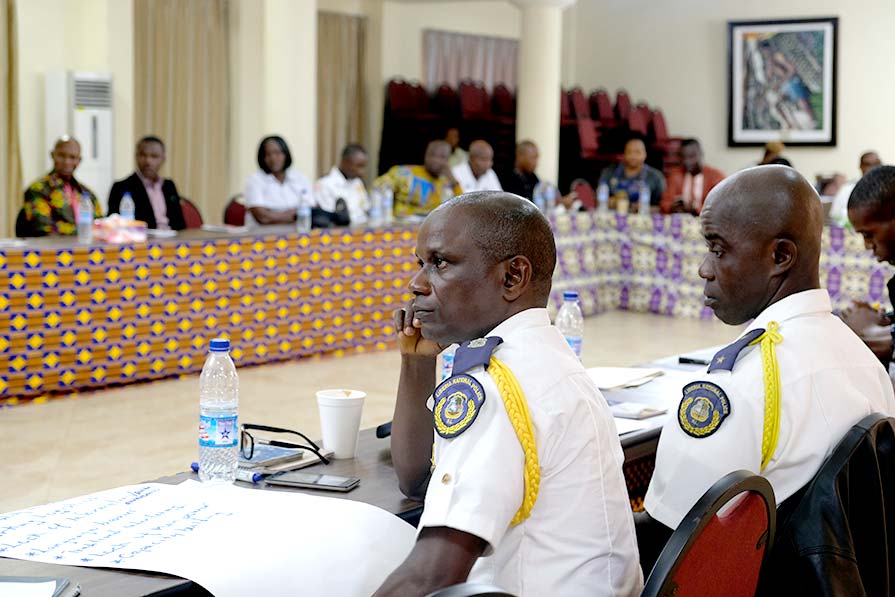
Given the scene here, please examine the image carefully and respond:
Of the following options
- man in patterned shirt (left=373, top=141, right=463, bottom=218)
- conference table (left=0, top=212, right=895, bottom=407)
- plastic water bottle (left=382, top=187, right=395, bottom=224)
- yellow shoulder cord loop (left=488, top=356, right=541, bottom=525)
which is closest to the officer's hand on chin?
yellow shoulder cord loop (left=488, top=356, right=541, bottom=525)

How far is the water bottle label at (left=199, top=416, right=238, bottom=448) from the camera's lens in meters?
2.11

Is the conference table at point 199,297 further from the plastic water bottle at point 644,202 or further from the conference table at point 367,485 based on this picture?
the conference table at point 367,485

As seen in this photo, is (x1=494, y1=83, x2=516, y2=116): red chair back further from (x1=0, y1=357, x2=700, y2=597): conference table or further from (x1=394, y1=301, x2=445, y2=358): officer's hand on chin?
(x1=394, y1=301, x2=445, y2=358): officer's hand on chin

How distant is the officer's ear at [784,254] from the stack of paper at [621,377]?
99cm

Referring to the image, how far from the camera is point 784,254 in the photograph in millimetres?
2076

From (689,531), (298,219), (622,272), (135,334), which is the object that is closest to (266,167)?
(298,219)

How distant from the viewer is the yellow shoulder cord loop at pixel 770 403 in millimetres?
1918

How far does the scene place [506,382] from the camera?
5.20 ft

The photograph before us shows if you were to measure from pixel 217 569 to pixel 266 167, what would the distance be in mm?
6393

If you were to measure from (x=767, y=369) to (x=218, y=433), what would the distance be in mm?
963

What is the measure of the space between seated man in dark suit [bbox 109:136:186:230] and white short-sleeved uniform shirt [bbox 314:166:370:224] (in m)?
1.14

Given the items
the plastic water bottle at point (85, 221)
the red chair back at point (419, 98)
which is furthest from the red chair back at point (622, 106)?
the plastic water bottle at point (85, 221)

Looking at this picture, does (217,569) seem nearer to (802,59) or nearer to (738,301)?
(738,301)

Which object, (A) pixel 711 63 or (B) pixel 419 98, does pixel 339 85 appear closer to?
(B) pixel 419 98
